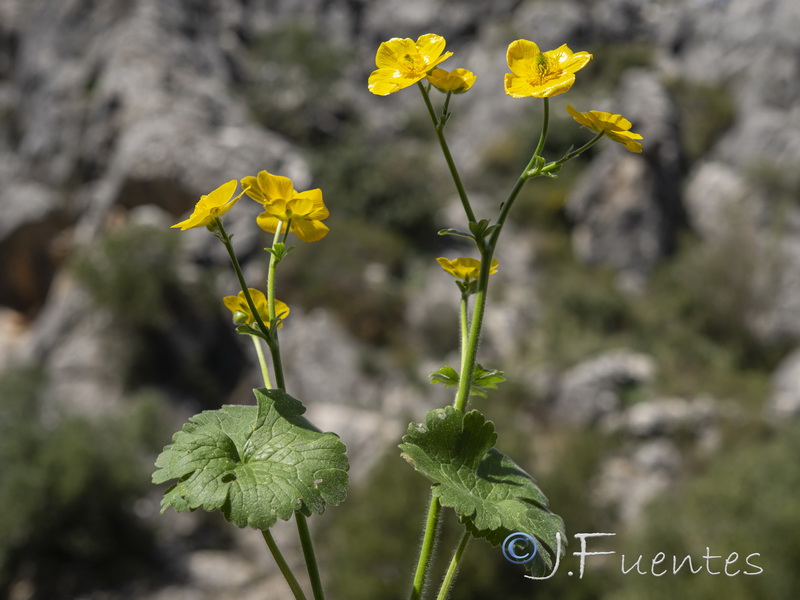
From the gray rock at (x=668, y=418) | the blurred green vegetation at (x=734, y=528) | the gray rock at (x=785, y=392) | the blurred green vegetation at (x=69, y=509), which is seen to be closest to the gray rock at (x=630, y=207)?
the gray rock at (x=785, y=392)

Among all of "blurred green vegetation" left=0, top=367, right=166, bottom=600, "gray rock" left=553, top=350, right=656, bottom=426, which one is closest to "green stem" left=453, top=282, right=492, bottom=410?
"blurred green vegetation" left=0, top=367, right=166, bottom=600

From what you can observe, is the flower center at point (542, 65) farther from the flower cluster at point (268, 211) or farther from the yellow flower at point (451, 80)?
the flower cluster at point (268, 211)

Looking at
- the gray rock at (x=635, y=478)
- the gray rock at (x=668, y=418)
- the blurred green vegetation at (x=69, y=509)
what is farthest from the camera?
the gray rock at (x=668, y=418)

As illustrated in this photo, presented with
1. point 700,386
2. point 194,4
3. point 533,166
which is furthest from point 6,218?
point 533,166

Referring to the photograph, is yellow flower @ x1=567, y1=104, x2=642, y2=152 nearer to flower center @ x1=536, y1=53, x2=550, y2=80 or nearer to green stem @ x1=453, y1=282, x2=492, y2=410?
flower center @ x1=536, y1=53, x2=550, y2=80

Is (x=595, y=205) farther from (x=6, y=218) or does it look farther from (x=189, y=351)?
(x=6, y=218)

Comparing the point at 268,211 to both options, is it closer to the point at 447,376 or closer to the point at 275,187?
the point at 275,187

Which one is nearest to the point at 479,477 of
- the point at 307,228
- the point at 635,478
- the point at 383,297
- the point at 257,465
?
the point at 257,465
